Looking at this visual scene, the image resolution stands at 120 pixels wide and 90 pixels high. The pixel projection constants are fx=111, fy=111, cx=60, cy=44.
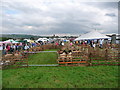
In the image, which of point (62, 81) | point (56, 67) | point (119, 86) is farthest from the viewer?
point (56, 67)

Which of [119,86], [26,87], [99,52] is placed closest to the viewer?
[119,86]

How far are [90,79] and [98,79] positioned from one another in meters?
0.42

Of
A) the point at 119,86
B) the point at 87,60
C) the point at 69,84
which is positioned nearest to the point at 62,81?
the point at 69,84

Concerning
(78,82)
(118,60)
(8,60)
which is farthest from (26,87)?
(118,60)

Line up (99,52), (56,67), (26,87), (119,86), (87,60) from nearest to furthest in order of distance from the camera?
(119,86)
(26,87)
(56,67)
(87,60)
(99,52)

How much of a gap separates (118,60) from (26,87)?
306 inches

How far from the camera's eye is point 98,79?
6000 millimetres

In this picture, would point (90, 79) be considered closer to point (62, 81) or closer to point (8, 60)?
point (62, 81)

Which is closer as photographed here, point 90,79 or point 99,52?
point 90,79

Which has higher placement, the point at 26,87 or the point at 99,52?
the point at 99,52

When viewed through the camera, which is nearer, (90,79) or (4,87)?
(4,87)

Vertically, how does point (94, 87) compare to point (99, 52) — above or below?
below

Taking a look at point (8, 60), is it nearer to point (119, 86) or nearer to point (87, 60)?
point (87, 60)

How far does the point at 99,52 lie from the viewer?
1095 centimetres
